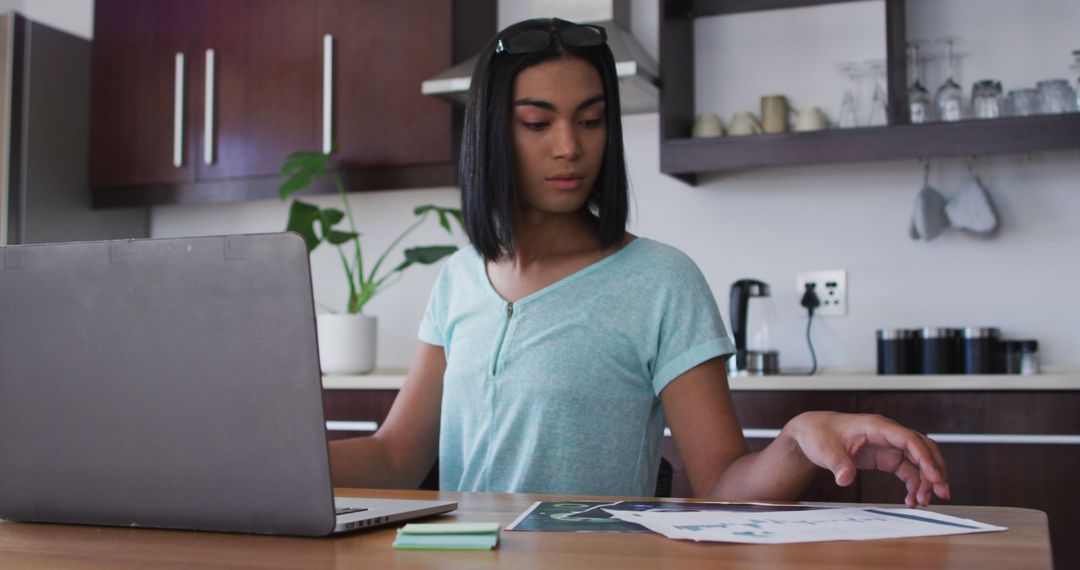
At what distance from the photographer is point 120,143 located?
3.43 m

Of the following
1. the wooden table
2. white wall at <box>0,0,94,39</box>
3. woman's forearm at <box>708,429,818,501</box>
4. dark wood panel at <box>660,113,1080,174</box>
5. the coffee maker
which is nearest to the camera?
the wooden table

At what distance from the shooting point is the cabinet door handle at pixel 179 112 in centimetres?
334

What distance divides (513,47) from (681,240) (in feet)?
5.52

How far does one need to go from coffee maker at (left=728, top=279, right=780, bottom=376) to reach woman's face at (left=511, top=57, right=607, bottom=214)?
129 centimetres

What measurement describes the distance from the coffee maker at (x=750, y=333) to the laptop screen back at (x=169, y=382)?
75.2 inches

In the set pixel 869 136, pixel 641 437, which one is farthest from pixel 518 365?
pixel 869 136

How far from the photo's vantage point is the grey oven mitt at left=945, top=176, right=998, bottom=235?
105 inches

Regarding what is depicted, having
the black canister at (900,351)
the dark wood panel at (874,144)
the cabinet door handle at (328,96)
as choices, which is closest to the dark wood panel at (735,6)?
the dark wood panel at (874,144)

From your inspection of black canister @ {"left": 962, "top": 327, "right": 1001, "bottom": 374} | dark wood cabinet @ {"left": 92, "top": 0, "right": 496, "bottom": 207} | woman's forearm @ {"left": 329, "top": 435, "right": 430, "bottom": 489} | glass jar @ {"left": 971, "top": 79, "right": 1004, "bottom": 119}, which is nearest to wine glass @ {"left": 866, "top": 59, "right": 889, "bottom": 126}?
glass jar @ {"left": 971, "top": 79, "right": 1004, "bottom": 119}

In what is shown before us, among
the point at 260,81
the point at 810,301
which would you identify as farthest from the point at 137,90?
the point at 810,301

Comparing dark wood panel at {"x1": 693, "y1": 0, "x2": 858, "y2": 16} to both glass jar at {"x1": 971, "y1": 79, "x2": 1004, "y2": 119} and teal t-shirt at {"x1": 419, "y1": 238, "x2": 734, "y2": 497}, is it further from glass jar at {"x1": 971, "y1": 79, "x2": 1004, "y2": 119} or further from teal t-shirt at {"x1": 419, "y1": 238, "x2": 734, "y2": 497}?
teal t-shirt at {"x1": 419, "y1": 238, "x2": 734, "y2": 497}

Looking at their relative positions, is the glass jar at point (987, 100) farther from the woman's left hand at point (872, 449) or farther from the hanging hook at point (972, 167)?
the woman's left hand at point (872, 449)

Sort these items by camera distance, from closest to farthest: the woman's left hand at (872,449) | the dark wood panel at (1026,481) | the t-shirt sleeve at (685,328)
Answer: the woman's left hand at (872,449), the t-shirt sleeve at (685,328), the dark wood panel at (1026,481)

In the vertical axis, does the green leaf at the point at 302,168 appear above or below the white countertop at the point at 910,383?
above
